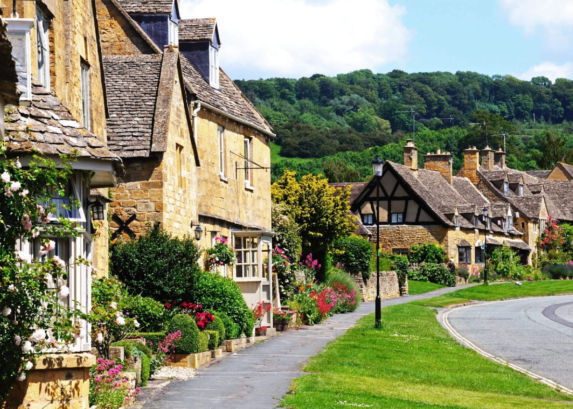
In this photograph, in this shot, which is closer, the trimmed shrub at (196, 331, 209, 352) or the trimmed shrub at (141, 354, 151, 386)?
the trimmed shrub at (141, 354, 151, 386)

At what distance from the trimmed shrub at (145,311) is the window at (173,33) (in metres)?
11.8

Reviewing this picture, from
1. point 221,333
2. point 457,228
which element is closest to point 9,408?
point 221,333

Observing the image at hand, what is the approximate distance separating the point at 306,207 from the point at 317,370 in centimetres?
2634

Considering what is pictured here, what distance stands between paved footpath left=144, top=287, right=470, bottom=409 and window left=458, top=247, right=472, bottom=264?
46.2m

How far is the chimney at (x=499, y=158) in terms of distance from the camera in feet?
325

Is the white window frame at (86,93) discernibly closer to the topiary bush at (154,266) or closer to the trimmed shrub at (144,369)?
the topiary bush at (154,266)

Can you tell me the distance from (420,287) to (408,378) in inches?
1669

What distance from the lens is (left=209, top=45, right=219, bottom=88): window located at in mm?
31812

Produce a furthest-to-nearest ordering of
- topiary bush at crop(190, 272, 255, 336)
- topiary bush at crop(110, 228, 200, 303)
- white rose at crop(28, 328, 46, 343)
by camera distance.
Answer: topiary bush at crop(190, 272, 255, 336) < topiary bush at crop(110, 228, 200, 303) < white rose at crop(28, 328, 46, 343)

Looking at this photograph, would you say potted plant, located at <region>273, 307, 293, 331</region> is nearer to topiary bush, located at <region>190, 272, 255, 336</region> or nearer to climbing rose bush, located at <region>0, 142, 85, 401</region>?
topiary bush, located at <region>190, 272, 255, 336</region>

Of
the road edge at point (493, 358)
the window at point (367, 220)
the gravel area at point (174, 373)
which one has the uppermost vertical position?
the window at point (367, 220)

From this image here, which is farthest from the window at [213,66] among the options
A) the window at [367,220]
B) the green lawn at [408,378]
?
the window at [367,220]

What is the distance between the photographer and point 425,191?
70.7 m

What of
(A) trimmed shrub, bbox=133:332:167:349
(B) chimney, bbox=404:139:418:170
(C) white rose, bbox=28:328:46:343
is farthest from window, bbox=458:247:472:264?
(C) white rose, bbox=28:328:46:343
